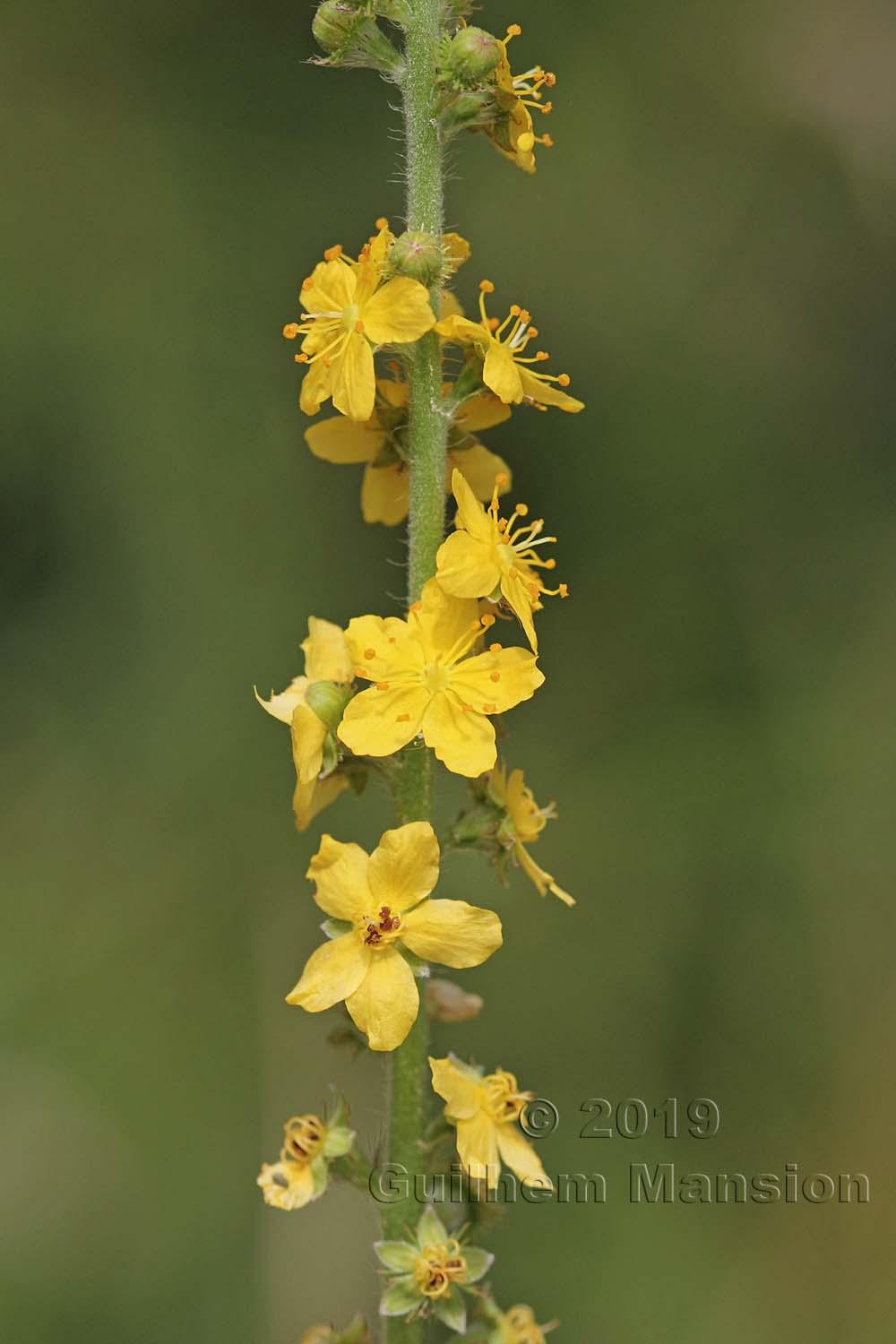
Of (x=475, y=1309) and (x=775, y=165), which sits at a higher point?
(x=775, y=165)

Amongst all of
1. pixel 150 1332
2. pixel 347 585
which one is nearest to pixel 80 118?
pixel 347 585

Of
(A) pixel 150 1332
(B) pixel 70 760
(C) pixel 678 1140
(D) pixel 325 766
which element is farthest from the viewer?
(B) pixel 70 760

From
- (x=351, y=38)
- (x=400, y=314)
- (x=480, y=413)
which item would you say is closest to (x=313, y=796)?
(x=480, y=413)

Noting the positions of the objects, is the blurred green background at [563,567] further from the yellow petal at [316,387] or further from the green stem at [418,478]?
the yellow petal at [316,387]

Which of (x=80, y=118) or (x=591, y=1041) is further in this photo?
(x=80, y=118)

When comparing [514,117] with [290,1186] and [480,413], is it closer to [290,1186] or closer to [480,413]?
[480,413]

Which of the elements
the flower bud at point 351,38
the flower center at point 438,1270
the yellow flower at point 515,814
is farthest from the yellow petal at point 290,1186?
the flower bud at point 351,38

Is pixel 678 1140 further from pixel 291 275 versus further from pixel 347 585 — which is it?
→ pixel 291 275
